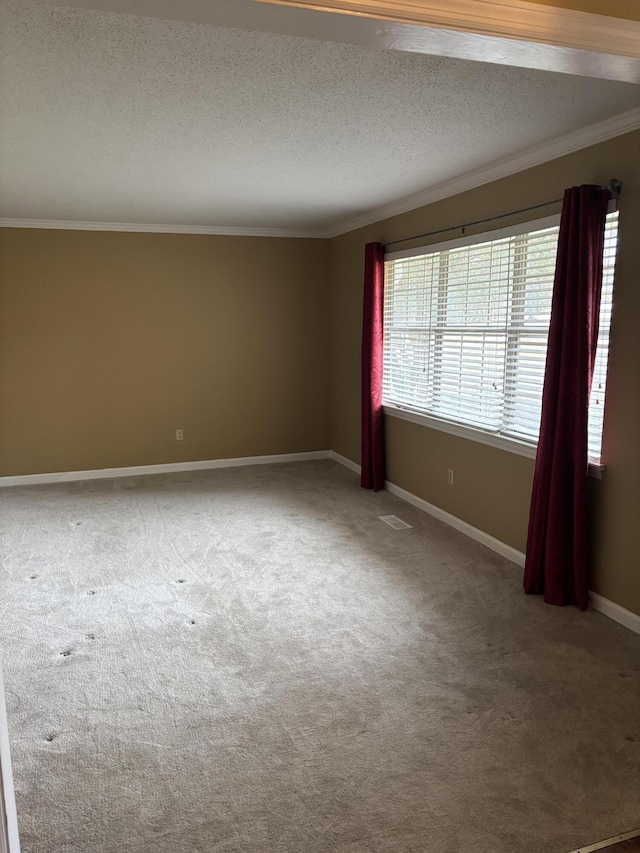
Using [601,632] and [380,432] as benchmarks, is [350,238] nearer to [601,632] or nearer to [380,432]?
[380,432]

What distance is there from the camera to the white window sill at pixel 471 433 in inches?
146

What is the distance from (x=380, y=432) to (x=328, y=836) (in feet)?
12.5

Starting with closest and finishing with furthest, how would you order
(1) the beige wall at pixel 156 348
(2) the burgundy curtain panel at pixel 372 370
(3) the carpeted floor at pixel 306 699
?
(3) the carpeted floor at pixel 306 699 → (2) the burgundy curtain panel at pixel 372 370 → (1) the beige wall at pixel 156 348

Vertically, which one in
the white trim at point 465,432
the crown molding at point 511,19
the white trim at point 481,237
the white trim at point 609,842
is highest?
the crown molding at point 511,19

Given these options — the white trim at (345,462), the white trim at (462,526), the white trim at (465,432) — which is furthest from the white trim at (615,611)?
the white trim at (345,462)

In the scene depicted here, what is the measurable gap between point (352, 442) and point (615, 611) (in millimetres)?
3441

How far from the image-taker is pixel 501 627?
10.3 feet

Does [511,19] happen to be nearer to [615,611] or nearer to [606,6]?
[606,6]

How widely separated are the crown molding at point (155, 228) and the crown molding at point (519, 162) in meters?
1.18

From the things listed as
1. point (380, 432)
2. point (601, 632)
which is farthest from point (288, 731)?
point (380, 432)

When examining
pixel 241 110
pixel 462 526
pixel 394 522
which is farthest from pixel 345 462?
pixel 241 110

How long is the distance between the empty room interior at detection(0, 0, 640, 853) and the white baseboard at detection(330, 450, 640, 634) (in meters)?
0.02

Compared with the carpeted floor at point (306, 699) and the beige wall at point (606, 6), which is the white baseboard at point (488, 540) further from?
the beige wall at point (606, 6)

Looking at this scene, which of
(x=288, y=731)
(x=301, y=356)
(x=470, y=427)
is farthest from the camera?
(x=301, y=356)
